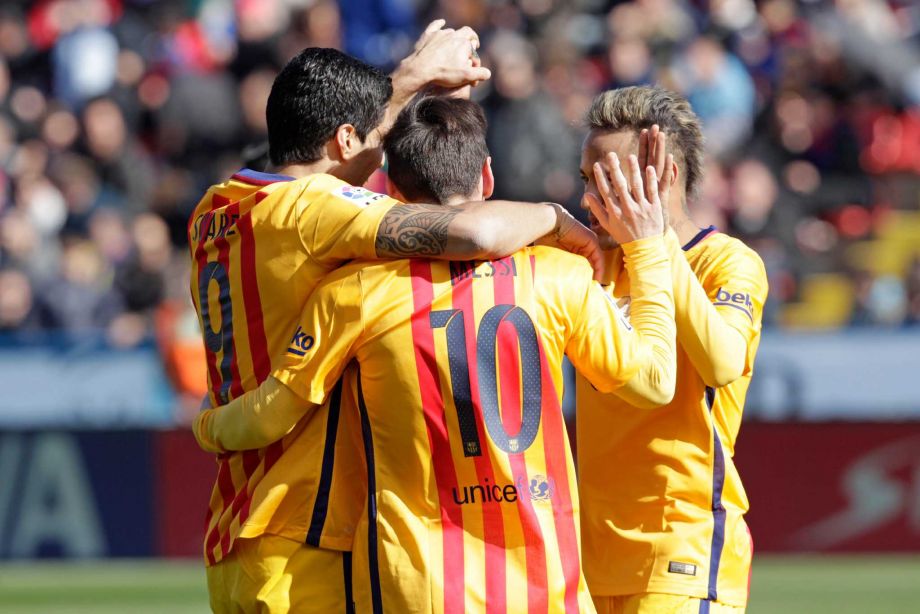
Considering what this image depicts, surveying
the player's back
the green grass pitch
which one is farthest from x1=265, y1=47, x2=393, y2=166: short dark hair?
the green grass pitch

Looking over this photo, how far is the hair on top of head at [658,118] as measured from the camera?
4062 mm

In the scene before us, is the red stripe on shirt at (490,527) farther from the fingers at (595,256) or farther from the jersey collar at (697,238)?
the jersey collar at (697,238)

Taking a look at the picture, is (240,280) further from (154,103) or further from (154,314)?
(154,103)

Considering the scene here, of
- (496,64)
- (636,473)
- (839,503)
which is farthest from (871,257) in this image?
(636,473)

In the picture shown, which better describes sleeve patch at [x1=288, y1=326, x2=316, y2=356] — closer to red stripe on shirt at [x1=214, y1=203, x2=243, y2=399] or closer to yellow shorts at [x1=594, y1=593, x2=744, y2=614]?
red stripe on shirt at [x1=214, y1=203, x2=243, y2=399]

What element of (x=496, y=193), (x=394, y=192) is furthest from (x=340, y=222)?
(x=496, y=193)

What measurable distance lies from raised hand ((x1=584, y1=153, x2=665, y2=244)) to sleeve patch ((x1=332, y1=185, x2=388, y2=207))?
23.7 inches

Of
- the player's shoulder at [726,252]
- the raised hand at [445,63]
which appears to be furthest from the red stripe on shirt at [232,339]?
the player's shoulder at [726,252]

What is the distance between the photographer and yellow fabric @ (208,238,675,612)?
348 cm

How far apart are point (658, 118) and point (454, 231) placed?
2.83ft

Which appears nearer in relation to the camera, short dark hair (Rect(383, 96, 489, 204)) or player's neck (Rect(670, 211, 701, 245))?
short dark hair (Rect(383, 96, 489, 204))

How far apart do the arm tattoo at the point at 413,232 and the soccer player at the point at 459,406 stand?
46 millimetres

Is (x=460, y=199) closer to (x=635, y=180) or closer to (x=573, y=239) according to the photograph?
(x=573, y=239)

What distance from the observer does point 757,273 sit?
407 cm
